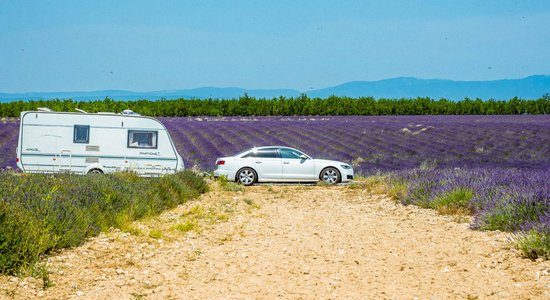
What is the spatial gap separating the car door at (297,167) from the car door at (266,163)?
0.16m

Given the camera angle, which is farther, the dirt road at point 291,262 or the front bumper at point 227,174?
the front bumper at point 227,174

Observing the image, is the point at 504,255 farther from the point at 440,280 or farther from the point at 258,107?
the point at 258,107

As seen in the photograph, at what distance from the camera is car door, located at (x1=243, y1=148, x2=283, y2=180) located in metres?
20.3

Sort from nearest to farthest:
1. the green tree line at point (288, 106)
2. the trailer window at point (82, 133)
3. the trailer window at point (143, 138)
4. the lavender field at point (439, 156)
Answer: the lavender field at point (439, 156) < the trailer window at point (82, 133) < the trailer window at point (143, 138) < the green tree line at point (288, 106)

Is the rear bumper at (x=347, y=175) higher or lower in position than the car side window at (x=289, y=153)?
lower

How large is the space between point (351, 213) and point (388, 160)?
10073mm

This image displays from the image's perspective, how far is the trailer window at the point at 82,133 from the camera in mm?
19625

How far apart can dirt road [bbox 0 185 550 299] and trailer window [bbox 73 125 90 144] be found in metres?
7.90

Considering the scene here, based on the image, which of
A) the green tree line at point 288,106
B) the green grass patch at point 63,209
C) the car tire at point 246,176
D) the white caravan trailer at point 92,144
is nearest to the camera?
the green grass patch at point 63,209

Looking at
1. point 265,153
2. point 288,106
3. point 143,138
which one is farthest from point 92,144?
point 288,106

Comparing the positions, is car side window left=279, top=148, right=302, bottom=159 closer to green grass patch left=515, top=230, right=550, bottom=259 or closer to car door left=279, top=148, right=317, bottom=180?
car door left=279, top=148, right=317, bottom=180

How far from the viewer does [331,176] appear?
2050 cm

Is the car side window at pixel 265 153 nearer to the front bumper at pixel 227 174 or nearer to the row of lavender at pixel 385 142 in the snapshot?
the front bumper at pixel 227 174

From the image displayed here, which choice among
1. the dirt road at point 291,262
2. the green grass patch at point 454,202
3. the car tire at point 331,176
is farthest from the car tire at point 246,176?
the green grass patch at point 454,202
